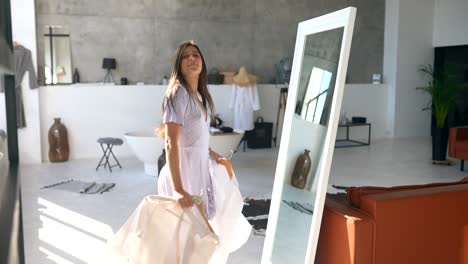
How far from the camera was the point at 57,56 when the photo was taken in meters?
8.98

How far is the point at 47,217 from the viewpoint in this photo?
4.97 meters

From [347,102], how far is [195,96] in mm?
8889

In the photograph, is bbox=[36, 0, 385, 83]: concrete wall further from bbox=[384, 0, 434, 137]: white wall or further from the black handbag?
the black handbag

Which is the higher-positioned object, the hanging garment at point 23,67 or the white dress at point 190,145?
the hanging garment at point 23,67

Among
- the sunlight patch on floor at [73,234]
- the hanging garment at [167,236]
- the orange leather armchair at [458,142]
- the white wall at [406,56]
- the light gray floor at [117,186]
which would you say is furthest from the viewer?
the white wall at [406,56]

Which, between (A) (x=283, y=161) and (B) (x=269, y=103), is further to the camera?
(B) (x=269, y=103)

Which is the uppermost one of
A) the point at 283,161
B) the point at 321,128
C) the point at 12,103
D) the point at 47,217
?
the point at 12,103

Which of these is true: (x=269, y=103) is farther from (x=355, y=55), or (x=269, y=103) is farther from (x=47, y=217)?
(x=47, y=217)

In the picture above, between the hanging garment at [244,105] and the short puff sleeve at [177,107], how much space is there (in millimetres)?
6681

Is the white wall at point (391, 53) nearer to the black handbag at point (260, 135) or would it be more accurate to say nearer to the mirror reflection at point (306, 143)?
the black handbag at point (260, 135)

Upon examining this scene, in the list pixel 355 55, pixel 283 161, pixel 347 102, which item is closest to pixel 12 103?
pixel 283 161

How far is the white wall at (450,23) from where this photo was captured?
11008 mm

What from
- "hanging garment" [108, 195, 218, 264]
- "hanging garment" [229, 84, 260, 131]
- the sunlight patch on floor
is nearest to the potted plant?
"hanging garment" [229, 84, 260, 131]

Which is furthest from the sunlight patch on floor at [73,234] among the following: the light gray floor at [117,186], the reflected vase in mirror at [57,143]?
the reflected vase in mirror at [57,143]
